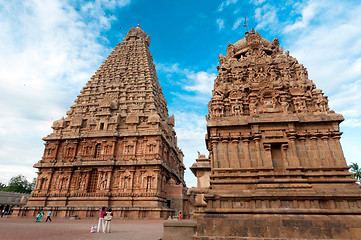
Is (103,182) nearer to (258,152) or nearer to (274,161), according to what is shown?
(258,152)

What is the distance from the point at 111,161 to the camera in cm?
2780

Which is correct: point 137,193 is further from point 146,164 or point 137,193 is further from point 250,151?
point 250,151

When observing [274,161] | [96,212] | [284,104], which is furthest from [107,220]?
[96,212]

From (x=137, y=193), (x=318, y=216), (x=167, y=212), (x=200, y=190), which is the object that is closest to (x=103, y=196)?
(x=137, y=193)

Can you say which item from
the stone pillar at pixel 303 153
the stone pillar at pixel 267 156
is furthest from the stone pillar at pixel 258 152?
the stone pillar at pixel 303 153

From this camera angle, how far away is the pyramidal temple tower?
26141 mm

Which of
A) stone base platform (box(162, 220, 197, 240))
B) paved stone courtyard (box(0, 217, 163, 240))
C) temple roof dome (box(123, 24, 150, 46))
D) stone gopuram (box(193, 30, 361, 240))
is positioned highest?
temple roof dome (box(123, 24, 150, 46))

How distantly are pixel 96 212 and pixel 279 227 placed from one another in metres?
22.5

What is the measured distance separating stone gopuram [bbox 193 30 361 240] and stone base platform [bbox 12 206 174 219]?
41.7 feet

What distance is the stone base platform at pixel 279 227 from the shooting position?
8922mm

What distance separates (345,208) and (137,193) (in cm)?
2162

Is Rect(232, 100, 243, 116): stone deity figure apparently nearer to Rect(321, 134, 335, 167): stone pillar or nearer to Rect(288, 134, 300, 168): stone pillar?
Rect(288, 134, 300, 168): stone pillar

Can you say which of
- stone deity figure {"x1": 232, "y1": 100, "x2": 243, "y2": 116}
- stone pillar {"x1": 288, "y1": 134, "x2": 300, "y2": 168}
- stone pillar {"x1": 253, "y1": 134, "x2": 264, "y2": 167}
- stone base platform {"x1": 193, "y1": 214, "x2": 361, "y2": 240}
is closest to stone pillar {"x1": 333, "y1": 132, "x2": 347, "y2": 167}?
stone pillar {"x1": 288, "y1": 134, "x2": 300, "y2": 168}

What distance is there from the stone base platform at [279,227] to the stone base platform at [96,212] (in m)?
16.8
